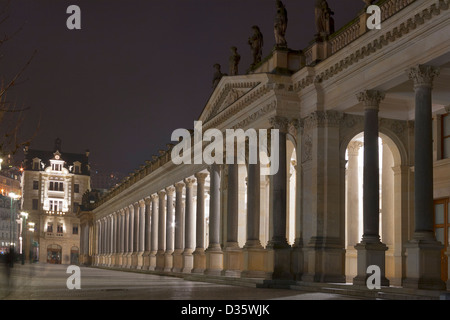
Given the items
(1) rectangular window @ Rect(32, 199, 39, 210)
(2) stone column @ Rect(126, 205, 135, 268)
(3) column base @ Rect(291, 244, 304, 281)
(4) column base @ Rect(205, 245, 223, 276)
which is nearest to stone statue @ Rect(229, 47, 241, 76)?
(4) column base @ Rect(205, 245, 223, 276)

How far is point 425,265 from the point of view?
22688mm

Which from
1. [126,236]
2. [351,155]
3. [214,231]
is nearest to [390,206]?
[351,155]

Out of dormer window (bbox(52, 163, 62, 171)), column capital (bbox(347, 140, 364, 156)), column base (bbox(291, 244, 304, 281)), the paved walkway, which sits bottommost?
the paved walkway

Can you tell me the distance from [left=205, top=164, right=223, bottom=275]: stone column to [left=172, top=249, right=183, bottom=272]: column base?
1058 centimetres

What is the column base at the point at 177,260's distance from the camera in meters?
54.9

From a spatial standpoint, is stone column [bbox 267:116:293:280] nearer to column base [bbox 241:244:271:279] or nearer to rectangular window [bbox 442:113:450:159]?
column base [bbox 241:244:271:279]

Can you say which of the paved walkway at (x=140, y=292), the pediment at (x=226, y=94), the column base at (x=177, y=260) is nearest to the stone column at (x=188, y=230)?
the column base at (x=177, y=260)

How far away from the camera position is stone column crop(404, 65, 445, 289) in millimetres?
22734

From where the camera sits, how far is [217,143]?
145 ft

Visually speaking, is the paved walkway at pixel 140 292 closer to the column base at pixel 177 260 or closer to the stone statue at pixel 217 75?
the stone statue at pixel 217 75
